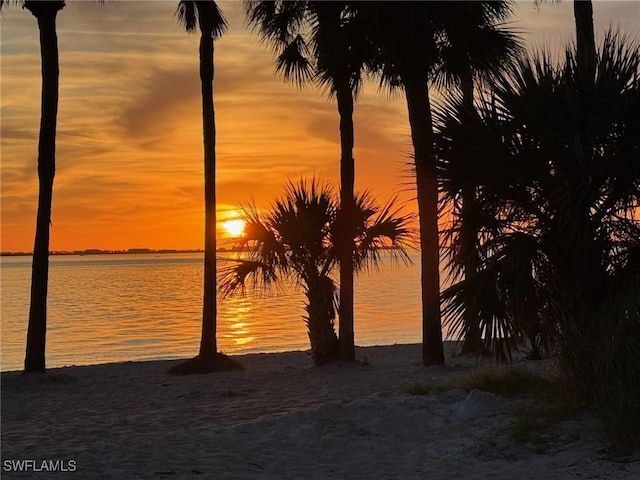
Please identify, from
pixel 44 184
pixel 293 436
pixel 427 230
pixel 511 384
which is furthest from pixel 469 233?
pixel 44 184

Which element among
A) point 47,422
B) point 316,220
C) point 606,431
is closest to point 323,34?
point 316,220

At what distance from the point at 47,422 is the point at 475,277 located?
6.77 m

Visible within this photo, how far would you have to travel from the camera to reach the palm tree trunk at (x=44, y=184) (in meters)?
17.7

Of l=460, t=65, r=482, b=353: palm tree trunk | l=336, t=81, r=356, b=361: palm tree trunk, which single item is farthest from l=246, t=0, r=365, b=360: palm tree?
l=460, t=65, r=482, b=353: palm tree trunk

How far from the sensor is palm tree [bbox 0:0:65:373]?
17.7 metres

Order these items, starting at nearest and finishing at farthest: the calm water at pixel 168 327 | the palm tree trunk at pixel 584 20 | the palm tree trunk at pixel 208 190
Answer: the palm tree trunk at pixel 584 20, the palm tree trunk at pixel 208 190, the calm water at pixel 168 327

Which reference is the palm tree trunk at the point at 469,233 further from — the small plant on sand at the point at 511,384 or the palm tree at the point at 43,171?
the palm tree at the point at 43,171

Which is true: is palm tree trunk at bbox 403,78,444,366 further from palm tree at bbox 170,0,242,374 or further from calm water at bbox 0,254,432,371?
calm water at bbox 0,254,432,371

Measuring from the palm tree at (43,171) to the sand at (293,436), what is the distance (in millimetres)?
2705

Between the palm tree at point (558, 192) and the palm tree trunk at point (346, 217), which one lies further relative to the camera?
the palm tree trunk at point (346, 217)

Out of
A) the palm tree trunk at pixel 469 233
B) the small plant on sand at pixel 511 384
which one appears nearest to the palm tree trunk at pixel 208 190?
the small plant on sand at pixel 511 384

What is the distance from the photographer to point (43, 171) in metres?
17.9

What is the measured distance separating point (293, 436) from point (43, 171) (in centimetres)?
1074

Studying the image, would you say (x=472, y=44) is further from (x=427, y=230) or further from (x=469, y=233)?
(x=469, y=233)
